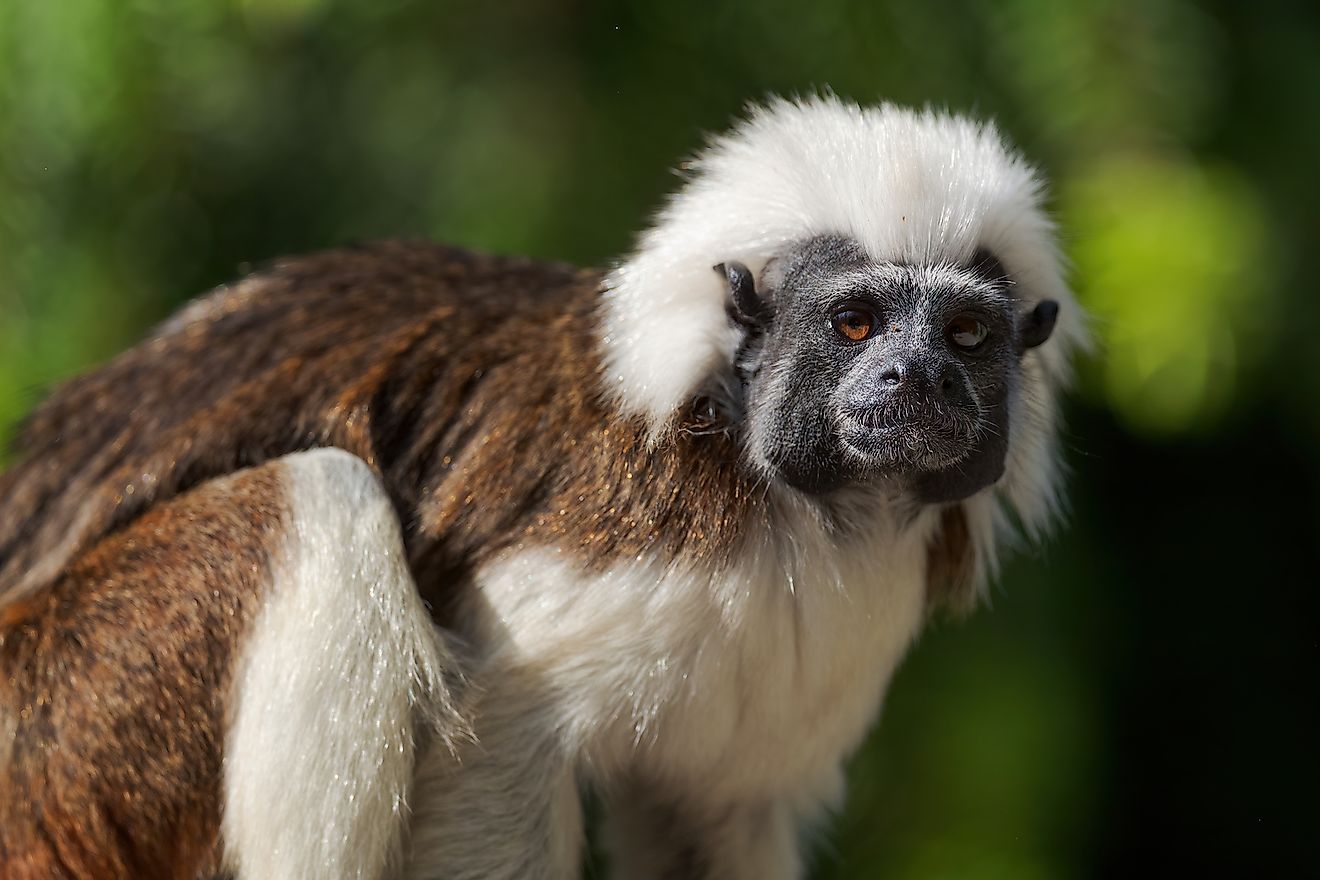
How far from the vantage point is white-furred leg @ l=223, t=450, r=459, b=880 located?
11.0 ft

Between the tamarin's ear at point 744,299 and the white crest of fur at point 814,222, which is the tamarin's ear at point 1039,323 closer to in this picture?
the white crest of fur at point 814,222

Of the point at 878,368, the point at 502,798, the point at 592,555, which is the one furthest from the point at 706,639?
the point at 878,368

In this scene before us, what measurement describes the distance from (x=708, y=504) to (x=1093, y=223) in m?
2.31

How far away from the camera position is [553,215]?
606 centimetres

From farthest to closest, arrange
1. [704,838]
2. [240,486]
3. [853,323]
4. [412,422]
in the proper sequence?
[704,838] → [412,422] → [240,486] → [853,323]

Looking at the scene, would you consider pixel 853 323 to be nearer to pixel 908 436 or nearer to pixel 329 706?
pixel 908 436

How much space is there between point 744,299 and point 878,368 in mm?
358

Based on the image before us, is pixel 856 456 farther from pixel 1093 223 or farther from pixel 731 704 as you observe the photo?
pixel 1093 223

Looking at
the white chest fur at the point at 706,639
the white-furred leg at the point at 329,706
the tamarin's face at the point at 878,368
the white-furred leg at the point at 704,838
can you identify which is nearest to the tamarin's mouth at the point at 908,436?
the tamarin's face at the point at 878,368

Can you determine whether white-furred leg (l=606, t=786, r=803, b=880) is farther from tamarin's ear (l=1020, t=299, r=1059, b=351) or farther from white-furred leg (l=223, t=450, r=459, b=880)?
tamarin's ear (l=1020, t=299, r=1059, b=351)

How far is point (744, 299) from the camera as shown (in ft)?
11.3

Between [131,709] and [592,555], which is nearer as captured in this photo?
[131,709]

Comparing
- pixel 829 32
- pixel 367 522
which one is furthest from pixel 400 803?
pixel 829 32

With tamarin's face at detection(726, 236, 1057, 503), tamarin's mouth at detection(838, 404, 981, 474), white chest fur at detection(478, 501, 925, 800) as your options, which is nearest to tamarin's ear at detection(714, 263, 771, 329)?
tamarin's face at detection(726, 236, 1057, 503)
